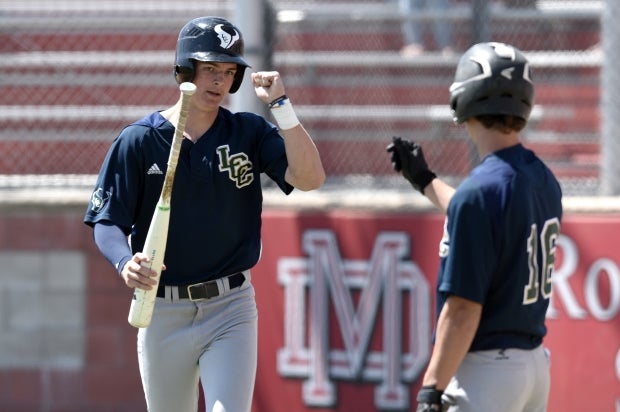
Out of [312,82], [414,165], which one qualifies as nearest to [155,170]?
[414,165]

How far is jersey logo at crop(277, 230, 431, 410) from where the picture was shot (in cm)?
636

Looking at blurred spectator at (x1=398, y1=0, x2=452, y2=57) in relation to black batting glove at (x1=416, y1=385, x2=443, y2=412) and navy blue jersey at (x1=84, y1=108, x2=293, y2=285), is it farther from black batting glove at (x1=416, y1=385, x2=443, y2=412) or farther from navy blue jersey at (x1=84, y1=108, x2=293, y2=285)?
black batting glove at (x1=416, y1=385, x2=443, y2=412)

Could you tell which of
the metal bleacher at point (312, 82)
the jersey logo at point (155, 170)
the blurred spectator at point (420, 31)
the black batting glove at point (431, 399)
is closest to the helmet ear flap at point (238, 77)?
the jersey logo at point (155, 170)

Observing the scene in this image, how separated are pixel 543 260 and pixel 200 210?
1.44 meters

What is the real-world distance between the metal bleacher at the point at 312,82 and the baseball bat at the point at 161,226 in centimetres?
322

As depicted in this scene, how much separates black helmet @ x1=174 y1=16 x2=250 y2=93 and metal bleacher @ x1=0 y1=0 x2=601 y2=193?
2.79 metres

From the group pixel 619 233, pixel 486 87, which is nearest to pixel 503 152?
pixel 486 87

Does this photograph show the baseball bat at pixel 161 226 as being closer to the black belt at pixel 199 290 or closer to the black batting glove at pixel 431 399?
the black belt at pixel 199 290

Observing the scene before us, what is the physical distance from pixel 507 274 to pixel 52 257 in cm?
426

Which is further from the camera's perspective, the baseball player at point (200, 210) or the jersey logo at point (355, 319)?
the jersey logo at point (355, 319)

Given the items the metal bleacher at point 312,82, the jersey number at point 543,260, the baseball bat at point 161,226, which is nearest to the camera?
the jersey number at point 543,260

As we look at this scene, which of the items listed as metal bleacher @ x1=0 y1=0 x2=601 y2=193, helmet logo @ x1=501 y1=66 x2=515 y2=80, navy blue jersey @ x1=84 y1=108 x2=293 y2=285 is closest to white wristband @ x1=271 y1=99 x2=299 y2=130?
navy blue jersey @ x1=84 y1=108 x2=293 y2=285

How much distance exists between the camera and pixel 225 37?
4223mm

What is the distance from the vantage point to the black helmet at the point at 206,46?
4191 millimetres
